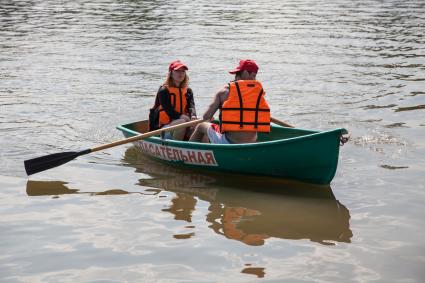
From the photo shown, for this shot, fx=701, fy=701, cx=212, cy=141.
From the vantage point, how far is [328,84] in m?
15.6

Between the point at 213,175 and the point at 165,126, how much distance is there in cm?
113

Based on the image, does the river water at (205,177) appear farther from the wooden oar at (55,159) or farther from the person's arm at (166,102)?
the person's arm at (166,102)

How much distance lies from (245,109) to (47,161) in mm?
2828

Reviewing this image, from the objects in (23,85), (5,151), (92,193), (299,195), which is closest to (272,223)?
(299,195)

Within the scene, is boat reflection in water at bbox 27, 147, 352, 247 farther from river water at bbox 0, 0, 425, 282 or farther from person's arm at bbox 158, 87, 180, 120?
person's arm at bbox 158, 87, 180, 120

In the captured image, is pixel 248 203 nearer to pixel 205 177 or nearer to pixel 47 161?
pixel 205 177

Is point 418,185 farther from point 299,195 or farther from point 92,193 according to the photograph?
point 92,193

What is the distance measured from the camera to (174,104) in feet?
33.3

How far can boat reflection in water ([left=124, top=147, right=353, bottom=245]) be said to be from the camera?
24.7 ft

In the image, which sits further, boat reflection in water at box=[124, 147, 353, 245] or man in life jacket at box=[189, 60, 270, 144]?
man in life jacket at box=[189, 60, 270, 144]

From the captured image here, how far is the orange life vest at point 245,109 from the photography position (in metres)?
8.90

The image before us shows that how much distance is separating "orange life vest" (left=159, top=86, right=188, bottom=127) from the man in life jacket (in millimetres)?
1050

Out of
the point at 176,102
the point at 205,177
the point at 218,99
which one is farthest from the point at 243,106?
the point at 176,102

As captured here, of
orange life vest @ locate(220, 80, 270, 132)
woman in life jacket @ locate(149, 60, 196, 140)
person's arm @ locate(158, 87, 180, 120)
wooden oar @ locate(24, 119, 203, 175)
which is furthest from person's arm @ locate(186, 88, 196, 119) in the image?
orange life vest @ locate(220, 80, 270, 132)
